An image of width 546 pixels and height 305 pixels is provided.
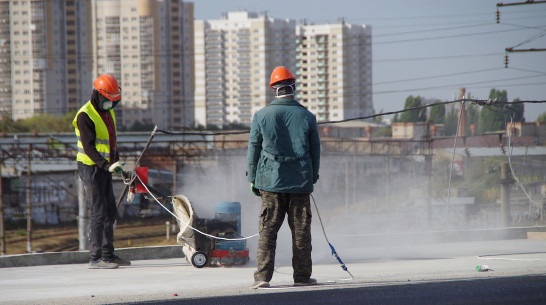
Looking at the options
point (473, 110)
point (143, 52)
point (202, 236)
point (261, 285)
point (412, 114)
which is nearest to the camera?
point (261, 285)

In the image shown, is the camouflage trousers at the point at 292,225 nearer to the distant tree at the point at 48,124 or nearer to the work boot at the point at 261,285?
the work boot at the point at 261,285

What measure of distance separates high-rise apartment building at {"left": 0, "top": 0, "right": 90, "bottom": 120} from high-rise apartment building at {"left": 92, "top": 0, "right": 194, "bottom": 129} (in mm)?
5046

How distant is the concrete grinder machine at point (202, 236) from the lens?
6.90 m

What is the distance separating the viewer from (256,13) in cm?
14475

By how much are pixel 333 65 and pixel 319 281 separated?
136m

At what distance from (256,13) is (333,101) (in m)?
27.0

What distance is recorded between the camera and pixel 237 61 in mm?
148625

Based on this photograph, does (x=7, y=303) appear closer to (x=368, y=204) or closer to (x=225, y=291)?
(x=225, y=291)

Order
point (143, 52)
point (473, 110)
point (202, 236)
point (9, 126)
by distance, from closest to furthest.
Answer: point (202, 236) → point (473, 110) → point (9, 126) → point (143, 52)

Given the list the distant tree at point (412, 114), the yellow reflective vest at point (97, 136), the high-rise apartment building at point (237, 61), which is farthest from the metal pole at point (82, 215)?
the high-rise apartment building at point (237, 61)

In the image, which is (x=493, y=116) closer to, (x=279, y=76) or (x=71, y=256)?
(x=71, y=256)

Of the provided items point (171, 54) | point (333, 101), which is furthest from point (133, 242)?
point (333, 101)

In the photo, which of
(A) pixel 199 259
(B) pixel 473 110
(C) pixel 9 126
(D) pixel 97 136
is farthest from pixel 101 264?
(C) pixel 9 126

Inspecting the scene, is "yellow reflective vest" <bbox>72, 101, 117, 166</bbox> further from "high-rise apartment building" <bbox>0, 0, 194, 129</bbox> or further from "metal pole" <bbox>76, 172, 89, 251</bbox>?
"high-rise apartment building" <bbox>0, 0, 194, 129</bbox>
